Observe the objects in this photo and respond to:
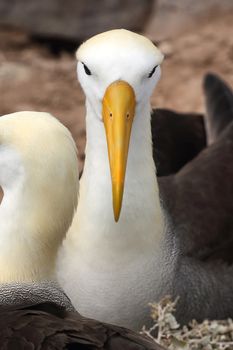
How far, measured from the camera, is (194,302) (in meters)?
5.45

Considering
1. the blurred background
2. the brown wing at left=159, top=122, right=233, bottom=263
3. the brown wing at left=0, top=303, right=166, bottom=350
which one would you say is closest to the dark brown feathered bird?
the brown wing at left=159, top=122, right=233, bottom=263

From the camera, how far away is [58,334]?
Answer: 3.99 m

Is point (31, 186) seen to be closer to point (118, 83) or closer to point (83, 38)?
point (118, 83)

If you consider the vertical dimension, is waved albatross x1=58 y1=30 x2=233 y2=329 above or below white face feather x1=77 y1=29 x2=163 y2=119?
below

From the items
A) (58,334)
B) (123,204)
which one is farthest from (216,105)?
(58,334)

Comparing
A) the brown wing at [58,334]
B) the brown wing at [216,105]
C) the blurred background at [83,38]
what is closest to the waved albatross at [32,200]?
the brown wing at [58,334]

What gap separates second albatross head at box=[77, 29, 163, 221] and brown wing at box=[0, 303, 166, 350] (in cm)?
84

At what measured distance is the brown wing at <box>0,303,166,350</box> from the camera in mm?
3932

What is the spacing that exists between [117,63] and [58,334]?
139 cm

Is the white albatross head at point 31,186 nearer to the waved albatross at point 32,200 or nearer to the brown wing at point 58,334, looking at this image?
the waved albatross at point 32,200

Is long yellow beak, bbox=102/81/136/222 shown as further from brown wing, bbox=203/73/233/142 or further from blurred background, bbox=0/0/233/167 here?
blurred background, bbox=0/0/233/167

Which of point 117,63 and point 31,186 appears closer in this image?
point 31,186

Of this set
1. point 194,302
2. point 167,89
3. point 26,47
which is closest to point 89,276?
point 194,302

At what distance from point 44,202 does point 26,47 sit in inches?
196
